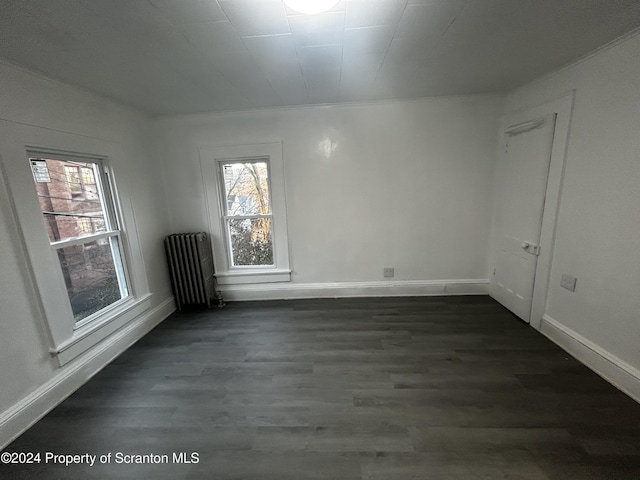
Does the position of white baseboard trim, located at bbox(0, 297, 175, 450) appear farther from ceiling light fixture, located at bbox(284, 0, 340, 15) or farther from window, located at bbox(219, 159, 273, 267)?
ceiling light fixture, located at bbox(284, 0, 340, 15)

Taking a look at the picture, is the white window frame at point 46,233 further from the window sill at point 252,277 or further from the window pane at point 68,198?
the window sill at point 252,277

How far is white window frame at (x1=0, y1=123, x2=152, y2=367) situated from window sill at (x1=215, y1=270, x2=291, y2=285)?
3.80 ft

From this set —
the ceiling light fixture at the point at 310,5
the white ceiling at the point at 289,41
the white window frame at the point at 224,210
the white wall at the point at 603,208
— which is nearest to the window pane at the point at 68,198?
the white ceiling at the point at 289,41

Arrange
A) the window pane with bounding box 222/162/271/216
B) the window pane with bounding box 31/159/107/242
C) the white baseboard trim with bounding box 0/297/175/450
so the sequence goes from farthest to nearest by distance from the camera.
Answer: the window pane with bounding box 222/162/271/216 < the window pane with bounding box 31/159/107/242 < the white baseboard trim with bounding box 0/297/175/450

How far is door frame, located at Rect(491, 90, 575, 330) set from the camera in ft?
7.37

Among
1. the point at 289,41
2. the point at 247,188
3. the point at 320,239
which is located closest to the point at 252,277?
the point at 320,239

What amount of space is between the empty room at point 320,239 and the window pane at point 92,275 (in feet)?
0.07

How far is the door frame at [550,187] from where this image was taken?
2246mm

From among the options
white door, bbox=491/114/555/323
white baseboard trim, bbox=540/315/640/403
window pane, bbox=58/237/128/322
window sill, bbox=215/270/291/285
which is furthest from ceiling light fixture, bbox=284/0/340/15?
white baseboard trim, bbox=540/315/640/403

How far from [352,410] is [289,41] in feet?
8.13

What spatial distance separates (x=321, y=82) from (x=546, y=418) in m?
3.04

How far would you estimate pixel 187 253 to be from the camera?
3.22 m

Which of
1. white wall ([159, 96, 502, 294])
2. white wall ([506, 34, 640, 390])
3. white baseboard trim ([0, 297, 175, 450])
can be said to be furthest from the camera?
white wall ([159, 96, 502, 294])

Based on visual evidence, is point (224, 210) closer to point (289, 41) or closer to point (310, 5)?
point (289, 41)
